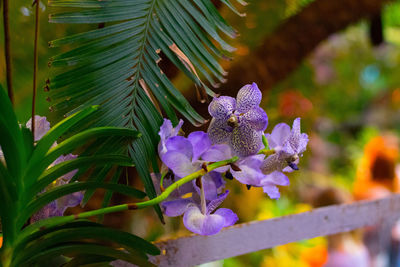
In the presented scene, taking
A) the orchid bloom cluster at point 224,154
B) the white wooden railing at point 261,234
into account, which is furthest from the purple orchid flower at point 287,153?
the white wooden railing at point 261,234

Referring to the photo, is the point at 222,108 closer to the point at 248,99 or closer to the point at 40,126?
the point at 248,99

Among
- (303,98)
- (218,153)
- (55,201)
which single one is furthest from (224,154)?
(303,98)

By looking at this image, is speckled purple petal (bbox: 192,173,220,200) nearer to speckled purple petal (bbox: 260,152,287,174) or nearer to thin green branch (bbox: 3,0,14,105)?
speckled purple petal (bbox: 260,152,287,174)

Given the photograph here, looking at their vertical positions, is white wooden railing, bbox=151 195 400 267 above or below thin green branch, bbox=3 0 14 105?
below

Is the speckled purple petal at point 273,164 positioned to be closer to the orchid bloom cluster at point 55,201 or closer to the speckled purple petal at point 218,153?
the speckled purple petal at point 218,153

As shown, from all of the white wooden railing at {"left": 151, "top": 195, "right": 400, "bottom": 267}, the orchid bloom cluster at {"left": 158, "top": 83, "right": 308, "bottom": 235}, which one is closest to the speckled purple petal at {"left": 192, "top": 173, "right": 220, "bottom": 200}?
the orchid bloom cluster at {"left": 158, "top": 83, "right": 308, "bottom": 235}

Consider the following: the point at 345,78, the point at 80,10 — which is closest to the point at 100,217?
the point at 80,10
